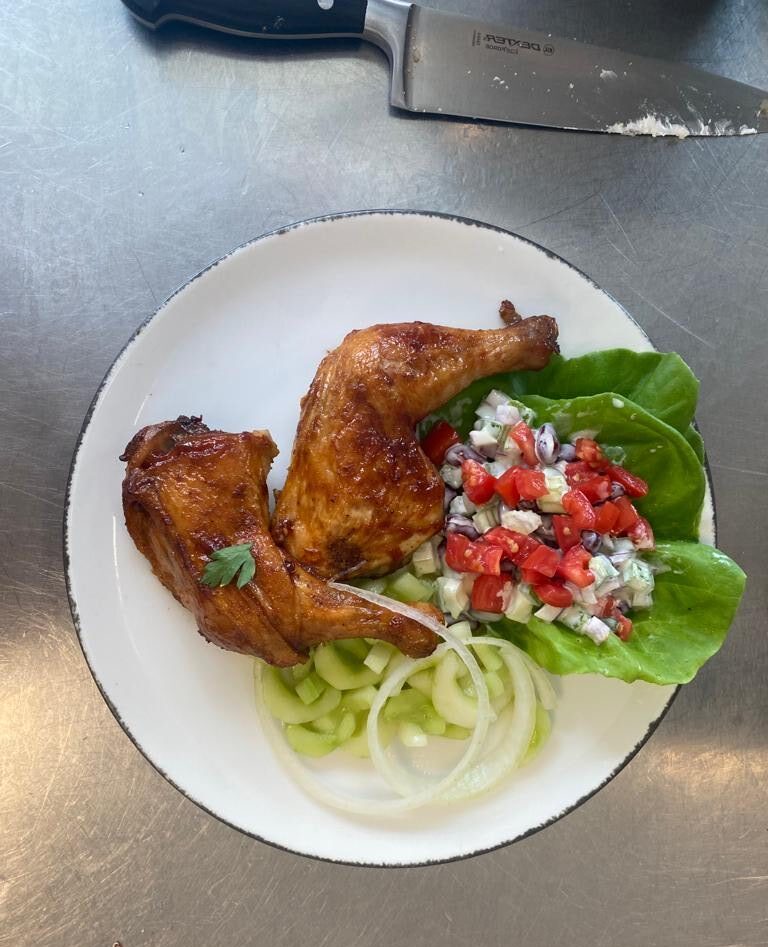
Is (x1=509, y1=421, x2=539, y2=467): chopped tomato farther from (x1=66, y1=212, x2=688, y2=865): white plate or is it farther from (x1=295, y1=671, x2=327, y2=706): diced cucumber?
(x1=295, y1=671, x2=327, y2=706): diced cucumber

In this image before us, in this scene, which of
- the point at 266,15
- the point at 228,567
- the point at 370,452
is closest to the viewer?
the point at 228,567

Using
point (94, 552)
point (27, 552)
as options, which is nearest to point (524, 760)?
point (94, 552)

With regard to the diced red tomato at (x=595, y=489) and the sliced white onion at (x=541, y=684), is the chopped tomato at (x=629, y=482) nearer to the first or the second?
the diced red tomato at (x=595, y=489)

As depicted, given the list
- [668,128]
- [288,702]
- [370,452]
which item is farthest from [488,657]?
[668,128]

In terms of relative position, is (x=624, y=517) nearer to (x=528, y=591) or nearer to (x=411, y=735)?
(x=528, y=591)

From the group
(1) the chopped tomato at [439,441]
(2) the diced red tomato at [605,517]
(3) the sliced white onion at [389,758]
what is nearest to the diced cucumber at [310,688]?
(3) the sliced white onion at [389,758]

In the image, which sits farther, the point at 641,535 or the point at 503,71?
the point at 503,71
